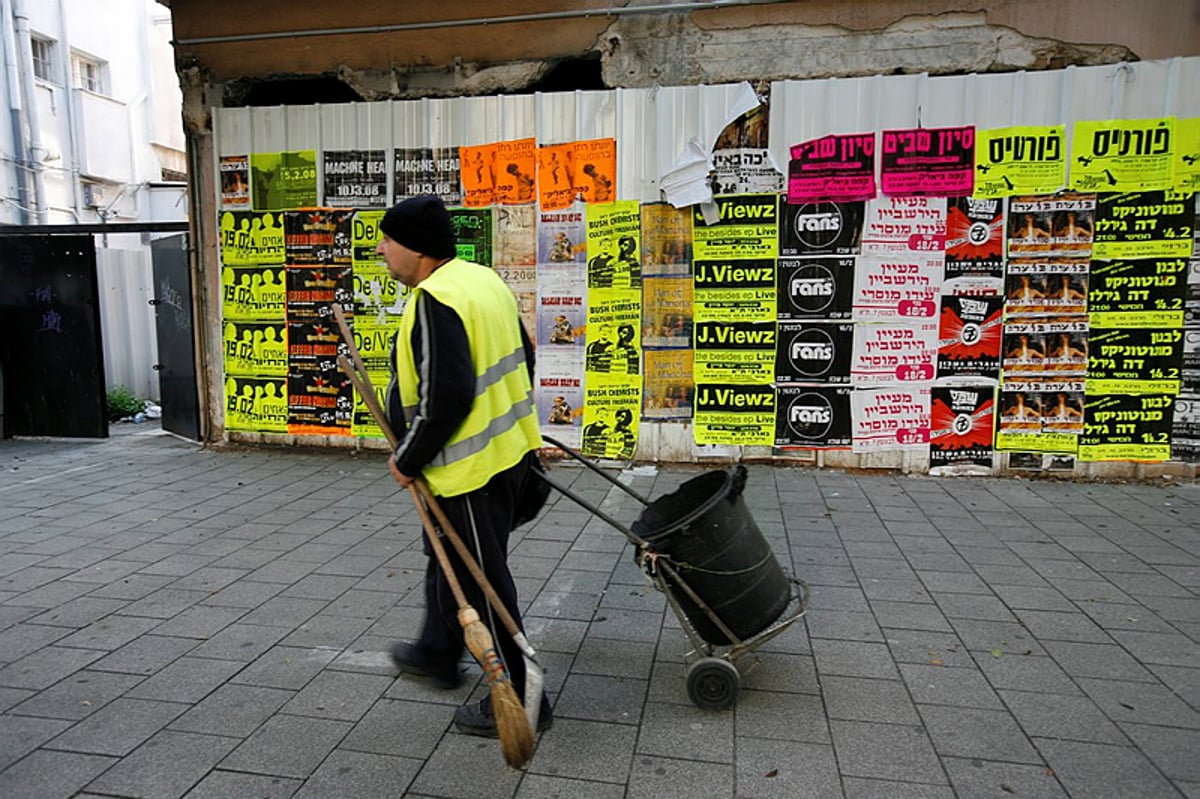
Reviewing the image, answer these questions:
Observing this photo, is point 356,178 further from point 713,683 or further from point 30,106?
point 30,106

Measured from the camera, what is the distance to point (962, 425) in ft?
21.4

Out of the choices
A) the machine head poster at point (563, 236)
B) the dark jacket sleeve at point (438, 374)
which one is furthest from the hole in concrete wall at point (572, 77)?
the dark jacket sleeve at point (438, 374)

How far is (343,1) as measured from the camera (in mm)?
7090

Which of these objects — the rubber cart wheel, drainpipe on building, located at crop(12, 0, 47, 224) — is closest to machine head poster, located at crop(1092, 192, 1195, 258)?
the rubber cart wheel

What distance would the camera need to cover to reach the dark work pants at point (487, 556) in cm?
277

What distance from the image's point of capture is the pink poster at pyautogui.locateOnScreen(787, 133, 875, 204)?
6395mm

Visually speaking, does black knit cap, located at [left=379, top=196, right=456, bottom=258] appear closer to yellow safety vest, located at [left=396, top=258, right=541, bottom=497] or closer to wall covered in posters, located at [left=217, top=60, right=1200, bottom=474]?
yellow safety vest, located at [left=396, top=258, right=541, bottom=497]

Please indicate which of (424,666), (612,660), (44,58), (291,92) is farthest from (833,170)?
(44,58)

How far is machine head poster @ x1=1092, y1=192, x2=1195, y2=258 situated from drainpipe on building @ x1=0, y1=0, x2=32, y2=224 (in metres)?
16.1

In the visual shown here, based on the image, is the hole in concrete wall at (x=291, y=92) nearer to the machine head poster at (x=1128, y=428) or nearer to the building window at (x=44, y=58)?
the machine head poster at (x=1128, y=428)

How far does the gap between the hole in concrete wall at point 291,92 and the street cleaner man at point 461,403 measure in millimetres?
5426

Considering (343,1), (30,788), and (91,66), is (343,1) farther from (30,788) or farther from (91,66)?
(91,66)

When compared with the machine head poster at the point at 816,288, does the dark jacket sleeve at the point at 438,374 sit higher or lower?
lower

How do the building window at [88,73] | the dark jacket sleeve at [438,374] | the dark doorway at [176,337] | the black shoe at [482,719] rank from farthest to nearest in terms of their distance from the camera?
the building window at [88,73]
the dark doorway at [176,337]
the black shoe at [482,719]
the dark jacket sleeve at [438,374]
